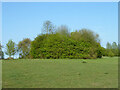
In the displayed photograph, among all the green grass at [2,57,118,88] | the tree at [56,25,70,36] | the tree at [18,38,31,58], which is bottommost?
the green grass at [2,57,118,88]

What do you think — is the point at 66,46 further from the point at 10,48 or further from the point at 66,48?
the point at 10,48

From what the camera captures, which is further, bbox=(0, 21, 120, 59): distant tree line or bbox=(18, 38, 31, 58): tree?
bbox=(18, 38, 31, 58): tree

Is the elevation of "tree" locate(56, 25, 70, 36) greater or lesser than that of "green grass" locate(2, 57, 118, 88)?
greater

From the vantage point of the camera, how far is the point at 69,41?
45.4 feet

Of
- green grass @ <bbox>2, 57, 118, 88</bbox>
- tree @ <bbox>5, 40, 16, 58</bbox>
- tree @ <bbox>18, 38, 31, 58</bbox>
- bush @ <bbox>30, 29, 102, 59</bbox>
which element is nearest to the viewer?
green grass @ <bbox>2, 57, 118, 88</bbox>

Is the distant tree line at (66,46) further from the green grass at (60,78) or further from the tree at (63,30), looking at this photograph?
the green grass at (60,78)

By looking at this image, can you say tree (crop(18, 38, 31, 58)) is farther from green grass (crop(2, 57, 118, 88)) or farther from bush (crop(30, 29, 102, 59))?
green grass (crop(2, 57, 118, 88))

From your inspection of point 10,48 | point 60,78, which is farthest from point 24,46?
point 60,78

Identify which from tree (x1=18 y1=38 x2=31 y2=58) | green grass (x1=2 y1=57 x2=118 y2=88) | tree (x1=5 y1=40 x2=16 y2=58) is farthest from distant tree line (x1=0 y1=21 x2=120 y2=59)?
green grass (x1=2 y1=57 x2=118 y2=88)

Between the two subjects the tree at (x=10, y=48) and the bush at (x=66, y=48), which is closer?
the bush at (x=66, y=48)

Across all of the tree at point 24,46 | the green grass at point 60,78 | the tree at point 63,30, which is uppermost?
the tree at point 63,30

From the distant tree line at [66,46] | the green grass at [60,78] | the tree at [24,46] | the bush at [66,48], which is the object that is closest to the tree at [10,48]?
the distant tree line at [66,46]

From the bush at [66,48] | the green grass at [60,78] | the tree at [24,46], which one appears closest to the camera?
the green grass at [60,78]

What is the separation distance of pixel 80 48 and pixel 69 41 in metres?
1.07
